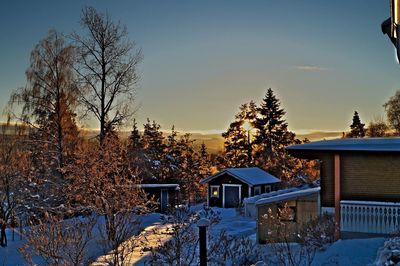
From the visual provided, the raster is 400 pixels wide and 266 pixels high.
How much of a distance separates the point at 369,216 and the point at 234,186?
74.8 feet

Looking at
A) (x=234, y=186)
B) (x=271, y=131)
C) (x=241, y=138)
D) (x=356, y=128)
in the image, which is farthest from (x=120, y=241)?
(x=356, y=128)

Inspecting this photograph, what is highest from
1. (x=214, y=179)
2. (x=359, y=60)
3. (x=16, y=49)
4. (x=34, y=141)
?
(x=16, y=49)

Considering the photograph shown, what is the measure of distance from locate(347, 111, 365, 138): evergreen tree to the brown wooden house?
A: 127 ft

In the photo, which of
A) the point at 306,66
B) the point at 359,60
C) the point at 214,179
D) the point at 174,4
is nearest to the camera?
the point at 174,4

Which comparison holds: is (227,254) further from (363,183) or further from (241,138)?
(241,138)

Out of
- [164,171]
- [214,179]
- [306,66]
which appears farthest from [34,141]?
[164,171]

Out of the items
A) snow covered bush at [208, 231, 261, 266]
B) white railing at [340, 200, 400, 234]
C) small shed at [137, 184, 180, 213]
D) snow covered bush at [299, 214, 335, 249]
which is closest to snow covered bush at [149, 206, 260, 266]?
snow covered bush at [208, 231, 261, 266]

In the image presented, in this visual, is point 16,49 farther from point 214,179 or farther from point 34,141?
point 214,179

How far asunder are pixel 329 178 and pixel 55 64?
14498 mm

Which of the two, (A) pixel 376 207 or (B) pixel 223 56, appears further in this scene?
(B) pixel 223 56

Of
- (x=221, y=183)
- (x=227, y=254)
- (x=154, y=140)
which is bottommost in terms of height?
(x=221, y=183)

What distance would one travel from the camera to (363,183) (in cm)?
1311

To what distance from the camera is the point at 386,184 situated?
42.3ft

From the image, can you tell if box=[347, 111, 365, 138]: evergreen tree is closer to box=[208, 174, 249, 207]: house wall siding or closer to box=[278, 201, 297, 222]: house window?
box=[208, 174, 249, 207]: house wall siding
